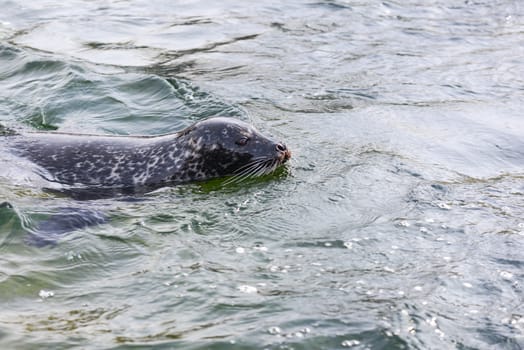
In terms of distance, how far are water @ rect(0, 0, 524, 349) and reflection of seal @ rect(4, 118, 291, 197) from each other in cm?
23

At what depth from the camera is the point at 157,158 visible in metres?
8.48

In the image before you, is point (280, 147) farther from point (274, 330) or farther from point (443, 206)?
point (274, 330)

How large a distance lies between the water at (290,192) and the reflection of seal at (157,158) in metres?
0.23

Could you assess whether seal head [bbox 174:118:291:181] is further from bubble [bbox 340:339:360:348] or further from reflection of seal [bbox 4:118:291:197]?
bubble [bbox 340:339:360:348]

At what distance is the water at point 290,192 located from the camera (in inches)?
221

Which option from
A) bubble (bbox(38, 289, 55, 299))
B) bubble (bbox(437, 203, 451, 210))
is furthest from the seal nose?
bubble (bbox(38, 289, 55, 299))

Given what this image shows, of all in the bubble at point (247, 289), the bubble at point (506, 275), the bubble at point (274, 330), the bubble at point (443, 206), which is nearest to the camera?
the bubble at point (274, 330)

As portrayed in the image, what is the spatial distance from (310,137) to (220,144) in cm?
140

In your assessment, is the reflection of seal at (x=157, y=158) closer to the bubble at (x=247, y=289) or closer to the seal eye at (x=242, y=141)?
the seal eye at (x=242, y=141)

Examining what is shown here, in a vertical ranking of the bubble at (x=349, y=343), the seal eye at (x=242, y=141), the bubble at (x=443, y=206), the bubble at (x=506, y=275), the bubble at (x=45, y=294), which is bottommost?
the bubble at (x=443, y=206)

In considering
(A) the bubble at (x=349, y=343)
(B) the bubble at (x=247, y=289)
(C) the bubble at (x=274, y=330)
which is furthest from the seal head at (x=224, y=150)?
(A) the bubble at (x=349, y=343)

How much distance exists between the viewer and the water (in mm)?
5617

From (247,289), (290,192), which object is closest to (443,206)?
(290,192)

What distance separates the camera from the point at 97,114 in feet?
33.9
